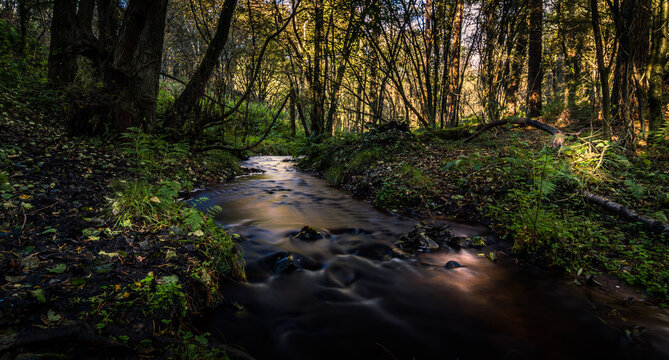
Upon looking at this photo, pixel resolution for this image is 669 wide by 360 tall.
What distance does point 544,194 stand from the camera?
3316 mm

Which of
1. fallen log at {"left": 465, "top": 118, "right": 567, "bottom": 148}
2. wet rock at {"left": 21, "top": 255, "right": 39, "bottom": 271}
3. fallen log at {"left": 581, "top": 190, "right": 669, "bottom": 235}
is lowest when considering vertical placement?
wet rock at {"left": 21, "top": 255, "right": 39, "bottom": 271}

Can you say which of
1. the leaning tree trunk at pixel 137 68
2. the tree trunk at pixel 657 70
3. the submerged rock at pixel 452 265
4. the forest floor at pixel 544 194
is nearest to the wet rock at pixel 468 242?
the forest floor at pixel 544 194

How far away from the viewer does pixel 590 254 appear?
119 inches

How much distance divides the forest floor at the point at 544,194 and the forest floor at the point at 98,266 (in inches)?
124

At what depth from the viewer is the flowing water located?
1987 millimetres

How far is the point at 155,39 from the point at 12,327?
21.6ft

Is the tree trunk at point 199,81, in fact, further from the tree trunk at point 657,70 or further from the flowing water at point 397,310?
the tree trunk at point 657,70

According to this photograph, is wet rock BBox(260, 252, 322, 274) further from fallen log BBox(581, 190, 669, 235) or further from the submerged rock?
fallen log BBox(581, 190, 669, 235)

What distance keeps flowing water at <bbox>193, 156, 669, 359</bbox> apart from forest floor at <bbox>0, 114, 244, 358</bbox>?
14.5 inches

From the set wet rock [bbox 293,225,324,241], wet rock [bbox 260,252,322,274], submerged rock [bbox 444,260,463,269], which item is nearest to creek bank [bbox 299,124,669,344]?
submerged rock [bbox 444,260,463,269]

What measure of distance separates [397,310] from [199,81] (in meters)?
7.31

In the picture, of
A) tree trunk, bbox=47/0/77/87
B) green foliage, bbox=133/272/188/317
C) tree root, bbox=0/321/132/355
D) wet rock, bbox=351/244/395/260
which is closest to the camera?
tree root, bbox=0/321/132/355

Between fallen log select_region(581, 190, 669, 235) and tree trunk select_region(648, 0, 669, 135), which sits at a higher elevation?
tree trunk select_region(648, 0, 669, 135)

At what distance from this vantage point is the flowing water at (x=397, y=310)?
Answer: 199 cm
